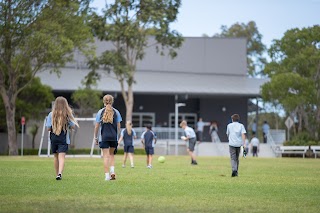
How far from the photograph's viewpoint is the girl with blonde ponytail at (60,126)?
56.5 feet

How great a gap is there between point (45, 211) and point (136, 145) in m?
45.4

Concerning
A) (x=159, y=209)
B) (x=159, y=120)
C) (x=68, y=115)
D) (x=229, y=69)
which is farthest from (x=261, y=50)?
(x=159, y=209)

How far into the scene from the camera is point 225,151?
5738 centimetres

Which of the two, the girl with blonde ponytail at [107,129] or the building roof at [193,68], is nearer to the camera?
the girl with blonde ponytail at [107,129]

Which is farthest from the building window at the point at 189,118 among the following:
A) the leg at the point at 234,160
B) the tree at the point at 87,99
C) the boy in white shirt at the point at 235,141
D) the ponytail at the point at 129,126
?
the leg at the point at 234,160

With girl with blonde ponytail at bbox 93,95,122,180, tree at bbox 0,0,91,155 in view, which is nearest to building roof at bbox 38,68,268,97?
tree at bbox 0,0,91,155

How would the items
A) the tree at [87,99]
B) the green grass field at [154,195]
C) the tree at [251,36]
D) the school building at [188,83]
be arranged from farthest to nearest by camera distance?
the tree at [251,36] < the school building at [188,83] < the tree at [87,99] < the green grass field at [154,195]

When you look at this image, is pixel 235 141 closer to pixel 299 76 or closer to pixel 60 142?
pixel 60 142

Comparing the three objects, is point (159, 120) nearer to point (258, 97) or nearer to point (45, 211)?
point (258, 97)

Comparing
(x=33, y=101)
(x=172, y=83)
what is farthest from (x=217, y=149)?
(x=33, y=101)

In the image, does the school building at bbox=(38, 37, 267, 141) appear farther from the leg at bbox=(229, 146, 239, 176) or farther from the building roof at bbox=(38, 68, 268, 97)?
the leg at bbox=(229, 146, 239, 176)

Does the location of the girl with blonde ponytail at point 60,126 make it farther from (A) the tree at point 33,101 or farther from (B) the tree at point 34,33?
(A) the tree at point 33,101

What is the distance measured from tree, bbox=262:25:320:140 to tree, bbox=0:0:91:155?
50.4ft

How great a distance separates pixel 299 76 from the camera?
5250 cm
